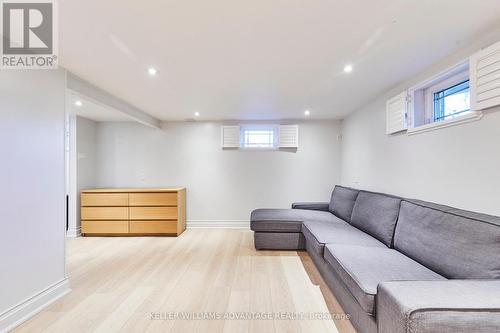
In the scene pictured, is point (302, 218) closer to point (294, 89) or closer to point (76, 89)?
point (294, 89)

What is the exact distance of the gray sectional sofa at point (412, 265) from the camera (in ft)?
3.74

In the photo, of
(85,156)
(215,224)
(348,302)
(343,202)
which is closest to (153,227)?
(215,224)

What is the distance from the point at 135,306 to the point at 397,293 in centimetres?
210

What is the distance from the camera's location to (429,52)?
7.05ft

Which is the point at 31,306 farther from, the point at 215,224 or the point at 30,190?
the point at 215,224

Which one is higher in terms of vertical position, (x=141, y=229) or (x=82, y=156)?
(x=82, y=156)

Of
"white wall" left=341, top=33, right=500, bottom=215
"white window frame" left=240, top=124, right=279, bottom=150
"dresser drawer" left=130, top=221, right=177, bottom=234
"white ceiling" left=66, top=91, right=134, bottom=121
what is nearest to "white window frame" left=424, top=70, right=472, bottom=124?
"white wall" left=341, top=33, right=500, bottom=215

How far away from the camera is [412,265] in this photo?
1.91 m

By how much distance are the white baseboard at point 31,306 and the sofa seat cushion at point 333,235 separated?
8.43 ft

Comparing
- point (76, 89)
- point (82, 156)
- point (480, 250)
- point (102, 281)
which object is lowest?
point (102, 281)

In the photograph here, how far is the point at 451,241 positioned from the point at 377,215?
1.03 meters

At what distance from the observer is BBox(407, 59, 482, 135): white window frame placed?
Result: 207 cm

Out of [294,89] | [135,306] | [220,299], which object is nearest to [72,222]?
[135,306]

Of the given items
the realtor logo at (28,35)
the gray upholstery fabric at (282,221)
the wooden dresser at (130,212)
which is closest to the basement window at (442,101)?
the gray upholstery fabric at (282,221)
